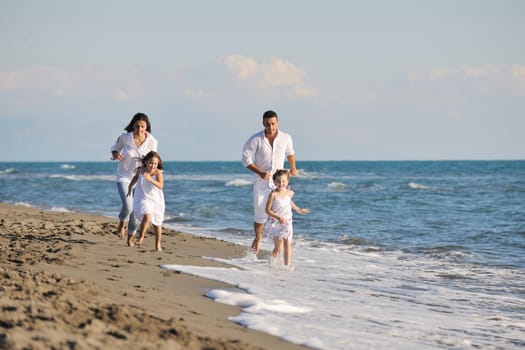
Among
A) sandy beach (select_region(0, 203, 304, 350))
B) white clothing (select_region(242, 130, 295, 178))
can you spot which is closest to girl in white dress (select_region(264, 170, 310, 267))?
white clothing (select_region(242, 130, 295, 178))

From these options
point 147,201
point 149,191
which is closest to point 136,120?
point 149,191

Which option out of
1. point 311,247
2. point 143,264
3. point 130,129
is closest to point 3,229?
point 130,129

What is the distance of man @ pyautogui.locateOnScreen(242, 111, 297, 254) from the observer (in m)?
8.81

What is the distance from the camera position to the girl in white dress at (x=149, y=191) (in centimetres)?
899

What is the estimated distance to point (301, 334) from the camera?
201 inches

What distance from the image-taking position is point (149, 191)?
9055mm

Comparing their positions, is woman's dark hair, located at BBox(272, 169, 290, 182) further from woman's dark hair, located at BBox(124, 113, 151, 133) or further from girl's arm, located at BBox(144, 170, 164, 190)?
woman's dark hair, located at BBox(124, 113, 151, 133)

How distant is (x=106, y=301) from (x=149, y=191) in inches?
154

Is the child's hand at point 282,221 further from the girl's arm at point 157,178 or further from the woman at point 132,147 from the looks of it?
the woman at point 132,147

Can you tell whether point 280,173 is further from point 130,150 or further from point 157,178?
point 130,150

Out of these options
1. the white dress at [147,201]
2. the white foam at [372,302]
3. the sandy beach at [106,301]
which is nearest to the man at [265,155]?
the white foam at [372,302]

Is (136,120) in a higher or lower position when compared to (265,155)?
higher

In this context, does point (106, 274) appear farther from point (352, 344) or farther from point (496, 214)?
point (496, 214)

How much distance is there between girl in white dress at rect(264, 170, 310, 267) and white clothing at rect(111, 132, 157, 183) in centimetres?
179
